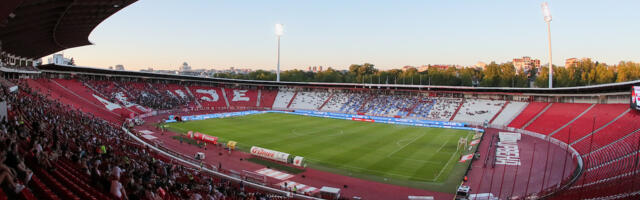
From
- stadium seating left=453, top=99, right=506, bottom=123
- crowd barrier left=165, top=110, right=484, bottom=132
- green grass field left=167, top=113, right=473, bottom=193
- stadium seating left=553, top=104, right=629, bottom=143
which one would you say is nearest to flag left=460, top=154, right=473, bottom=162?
green grass field left=167, top=113, right=473, bottom=193

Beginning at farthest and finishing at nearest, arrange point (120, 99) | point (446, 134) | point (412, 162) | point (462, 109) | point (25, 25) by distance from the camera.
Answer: point (462, 109) → point (120, 99) → point (446, 134) → point (412, 162) → point (25, 25)

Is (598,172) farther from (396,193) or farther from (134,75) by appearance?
(134,75)

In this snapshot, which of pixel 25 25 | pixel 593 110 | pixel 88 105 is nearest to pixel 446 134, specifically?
pixel 593 110

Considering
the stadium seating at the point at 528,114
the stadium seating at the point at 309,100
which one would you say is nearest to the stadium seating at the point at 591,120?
the stadium seating at the point at 528,114

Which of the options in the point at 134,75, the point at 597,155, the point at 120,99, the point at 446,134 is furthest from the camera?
the point at 134,75

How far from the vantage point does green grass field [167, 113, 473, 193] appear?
85.3 feet

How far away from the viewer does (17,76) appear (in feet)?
146

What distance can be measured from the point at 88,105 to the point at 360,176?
4070 cm

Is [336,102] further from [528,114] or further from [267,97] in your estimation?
[528,114]

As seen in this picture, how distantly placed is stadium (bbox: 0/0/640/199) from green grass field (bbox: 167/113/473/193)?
0.17 meters

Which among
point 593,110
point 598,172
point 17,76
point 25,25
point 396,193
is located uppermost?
point 25,25

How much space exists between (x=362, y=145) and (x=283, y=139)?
851cm

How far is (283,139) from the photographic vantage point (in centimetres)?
3797

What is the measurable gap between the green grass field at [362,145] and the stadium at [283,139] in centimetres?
17
